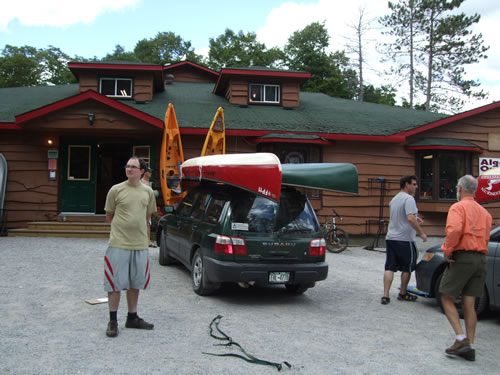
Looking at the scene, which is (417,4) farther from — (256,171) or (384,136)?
(256,171)

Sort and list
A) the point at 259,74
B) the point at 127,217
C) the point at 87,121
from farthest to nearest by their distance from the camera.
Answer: the point at 259,74 < the point at 87,121 < the point at 127,217

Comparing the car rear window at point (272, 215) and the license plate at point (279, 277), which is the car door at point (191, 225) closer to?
the car rear window at point (272, 215)

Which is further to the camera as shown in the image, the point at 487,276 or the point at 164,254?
the point at 164,254

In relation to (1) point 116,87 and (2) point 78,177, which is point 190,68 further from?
(2) point 78,177

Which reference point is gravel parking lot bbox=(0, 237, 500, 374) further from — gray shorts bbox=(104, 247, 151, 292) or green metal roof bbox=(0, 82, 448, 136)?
green metal roof bbox=(0, 82, 448, 136)

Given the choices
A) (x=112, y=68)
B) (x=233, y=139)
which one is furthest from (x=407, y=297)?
(x=112, y=68)

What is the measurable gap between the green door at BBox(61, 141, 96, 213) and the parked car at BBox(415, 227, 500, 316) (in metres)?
10.2

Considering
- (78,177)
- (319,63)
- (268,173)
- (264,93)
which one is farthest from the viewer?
(319,63)

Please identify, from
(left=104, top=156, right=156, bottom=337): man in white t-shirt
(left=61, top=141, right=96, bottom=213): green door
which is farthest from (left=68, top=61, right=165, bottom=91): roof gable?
(left=104, top=156, right=156, bottom=337): man in white t-shirt

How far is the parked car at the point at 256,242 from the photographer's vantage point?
19.2 feet

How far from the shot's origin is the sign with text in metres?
14.3

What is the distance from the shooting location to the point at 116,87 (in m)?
15.5

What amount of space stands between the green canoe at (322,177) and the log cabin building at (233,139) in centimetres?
649

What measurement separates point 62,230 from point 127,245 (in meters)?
8.72
